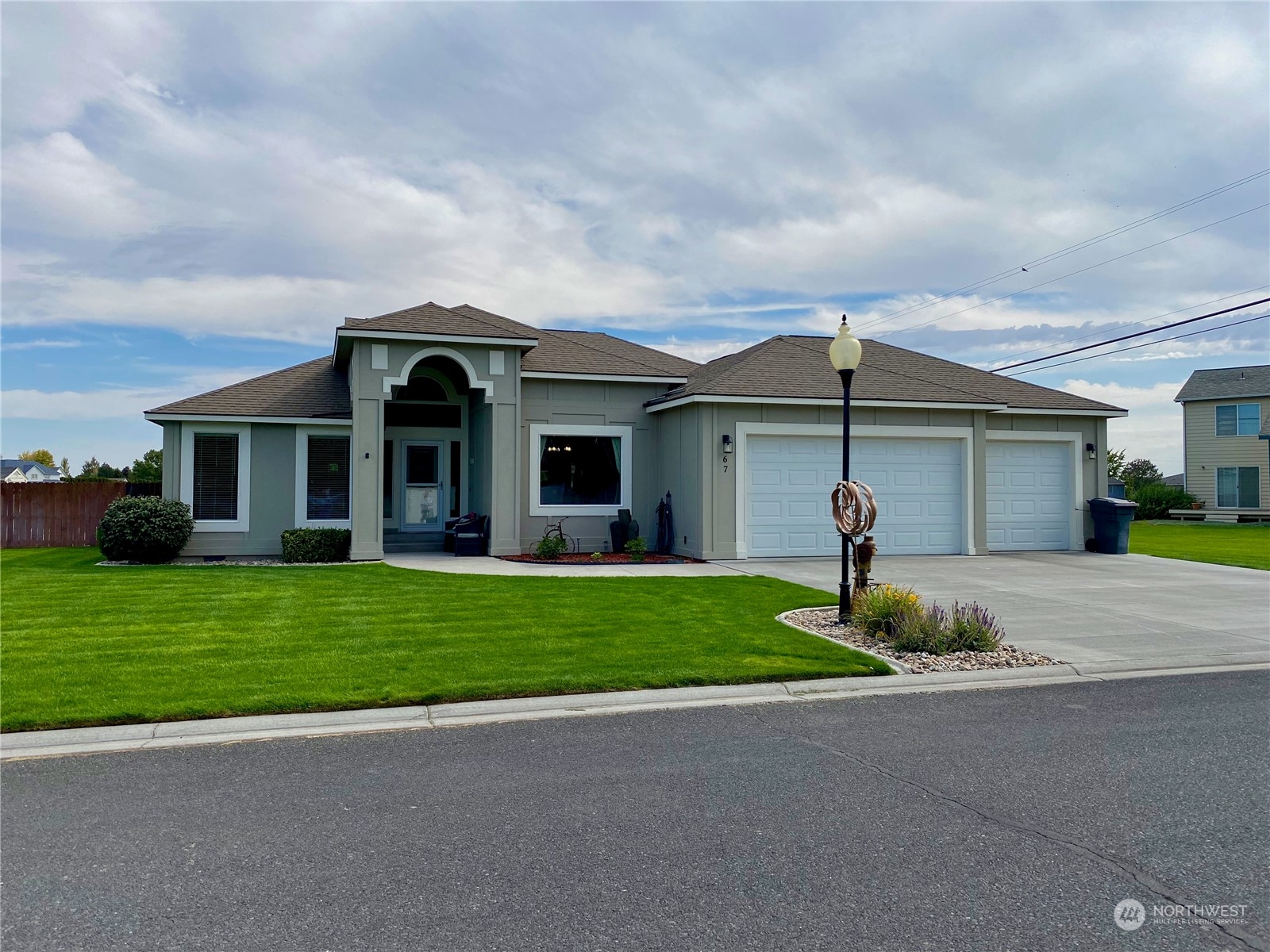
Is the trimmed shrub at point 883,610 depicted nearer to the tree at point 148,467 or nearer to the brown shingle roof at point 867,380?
the brown shingle roof at point 867,380

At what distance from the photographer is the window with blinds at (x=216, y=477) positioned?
17.8 meters

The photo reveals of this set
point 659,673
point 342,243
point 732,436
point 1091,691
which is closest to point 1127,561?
point 732,436

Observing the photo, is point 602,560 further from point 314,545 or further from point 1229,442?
point 1229,442

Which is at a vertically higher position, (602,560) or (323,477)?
(323,477)

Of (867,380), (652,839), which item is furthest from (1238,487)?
(652,839)

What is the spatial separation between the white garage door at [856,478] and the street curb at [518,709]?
354 inches

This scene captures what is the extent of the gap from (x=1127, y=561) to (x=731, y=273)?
12844 millimetres

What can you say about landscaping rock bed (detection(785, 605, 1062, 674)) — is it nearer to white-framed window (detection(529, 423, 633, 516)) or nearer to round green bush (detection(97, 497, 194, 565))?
white-framed window (detection(529, 423, 633, 516))

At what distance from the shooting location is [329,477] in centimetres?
1842

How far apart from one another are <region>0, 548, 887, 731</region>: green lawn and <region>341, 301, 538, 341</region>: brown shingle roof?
518 centimetres

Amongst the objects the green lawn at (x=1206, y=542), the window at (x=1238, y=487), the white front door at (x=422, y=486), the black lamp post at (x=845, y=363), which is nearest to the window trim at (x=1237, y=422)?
the window at (x=1238, y=487)

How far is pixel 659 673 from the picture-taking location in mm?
7633

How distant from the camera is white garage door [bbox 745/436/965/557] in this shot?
17.2m

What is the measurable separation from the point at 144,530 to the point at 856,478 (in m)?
13.7
